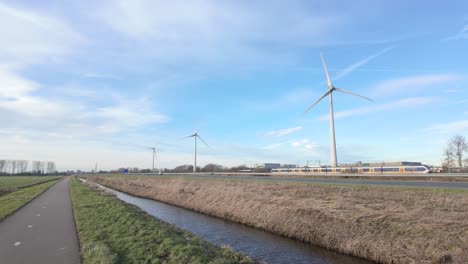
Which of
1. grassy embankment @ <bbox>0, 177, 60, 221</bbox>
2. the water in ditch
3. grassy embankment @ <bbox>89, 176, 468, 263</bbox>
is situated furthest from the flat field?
grassy embankment @ <bbox>89, 176, 468, 263</bbox>

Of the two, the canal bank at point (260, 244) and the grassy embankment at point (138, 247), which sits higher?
the grassy embankment at point (138, 247)

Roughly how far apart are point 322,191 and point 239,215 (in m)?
6.96

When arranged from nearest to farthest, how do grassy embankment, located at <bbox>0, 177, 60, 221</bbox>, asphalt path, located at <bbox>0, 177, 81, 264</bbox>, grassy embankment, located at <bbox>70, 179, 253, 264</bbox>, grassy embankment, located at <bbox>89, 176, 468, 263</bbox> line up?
1. asphalt path, located at <bbox>0, 177, 81, 264</bbox>
2. grassy embankment, located at <bbox>70, 179, 253, 264</bbox>
3. grassy embankment, located at <bbox>89, 176, 468, 263</bbox>
4. grassy embankment, located at <bbox>0, 177, 60, 221</bbox>

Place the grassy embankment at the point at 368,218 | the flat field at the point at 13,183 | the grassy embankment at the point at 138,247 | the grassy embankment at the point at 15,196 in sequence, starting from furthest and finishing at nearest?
the flat field at the point at 13,183 < the grassy embankment at the point at 15,196 < the grassy embankment at the point at 368,218 < the grassy embankment at the point at 138,247

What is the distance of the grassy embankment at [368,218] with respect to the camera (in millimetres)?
11688

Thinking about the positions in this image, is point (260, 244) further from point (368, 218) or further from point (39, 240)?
point (39, 240)

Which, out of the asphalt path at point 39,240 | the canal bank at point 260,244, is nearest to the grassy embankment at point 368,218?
the canal bank at point 260,244

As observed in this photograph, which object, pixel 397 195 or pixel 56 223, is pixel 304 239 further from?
pixel 56 223

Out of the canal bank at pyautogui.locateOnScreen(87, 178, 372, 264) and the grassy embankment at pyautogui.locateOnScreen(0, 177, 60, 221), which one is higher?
the grassy embankment at pyautogui.locateOnScreen(0, 177, 60, 221)

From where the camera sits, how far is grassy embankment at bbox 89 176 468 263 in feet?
38.3

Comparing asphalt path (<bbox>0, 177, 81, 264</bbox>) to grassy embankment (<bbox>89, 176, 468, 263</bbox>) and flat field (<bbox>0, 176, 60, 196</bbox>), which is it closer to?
grassy embankment (<bbox>89, 176, 468, 263</bbox>)

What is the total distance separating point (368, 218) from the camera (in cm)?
1510

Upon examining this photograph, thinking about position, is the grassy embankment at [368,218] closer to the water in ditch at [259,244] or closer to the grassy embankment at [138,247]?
the water in ditch at [259,244]

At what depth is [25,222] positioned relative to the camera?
16797mm
